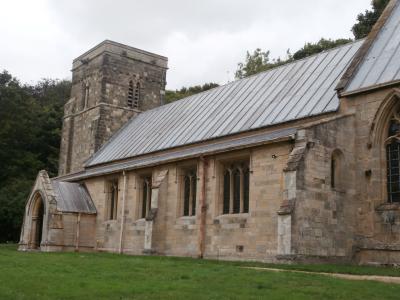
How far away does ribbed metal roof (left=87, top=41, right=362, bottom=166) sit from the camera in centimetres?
2280

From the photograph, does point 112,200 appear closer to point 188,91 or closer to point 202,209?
point 202,209

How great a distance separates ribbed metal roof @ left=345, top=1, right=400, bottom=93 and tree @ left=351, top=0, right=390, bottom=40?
66.2ft

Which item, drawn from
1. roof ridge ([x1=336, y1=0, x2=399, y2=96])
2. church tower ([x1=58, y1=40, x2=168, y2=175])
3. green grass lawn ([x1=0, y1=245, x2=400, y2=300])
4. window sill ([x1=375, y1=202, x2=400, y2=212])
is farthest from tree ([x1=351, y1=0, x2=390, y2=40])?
green grass lawn ([x1=0, y1=245, x2=400, y2=300])

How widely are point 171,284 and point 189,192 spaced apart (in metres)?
13.5

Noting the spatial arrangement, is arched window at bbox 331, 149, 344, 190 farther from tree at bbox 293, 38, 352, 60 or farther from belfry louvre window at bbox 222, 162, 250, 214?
tree at bbox 293, 38, 352, 60

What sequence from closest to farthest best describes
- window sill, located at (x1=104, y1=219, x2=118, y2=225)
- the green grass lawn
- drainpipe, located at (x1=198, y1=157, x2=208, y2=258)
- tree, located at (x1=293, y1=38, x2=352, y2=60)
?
the green grass lawn → drainpipe, located at (x1=198, y1=157, x2=208, y2=258) → window sill, located at (x1=104, y1=219, x2=118, y2=225) → tree, located at (x1=293, y1=38, x2=352, y2=60)

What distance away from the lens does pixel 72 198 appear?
31109mm

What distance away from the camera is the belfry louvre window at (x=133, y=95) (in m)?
41.4

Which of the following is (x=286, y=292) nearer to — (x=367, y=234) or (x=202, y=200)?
(x=367, y=234)

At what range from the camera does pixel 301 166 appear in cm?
1803

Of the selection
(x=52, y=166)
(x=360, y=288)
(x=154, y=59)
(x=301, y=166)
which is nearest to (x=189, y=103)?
(x=154, y=59)

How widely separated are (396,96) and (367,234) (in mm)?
4756

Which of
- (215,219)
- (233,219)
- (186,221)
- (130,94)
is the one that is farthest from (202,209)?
(130,94)

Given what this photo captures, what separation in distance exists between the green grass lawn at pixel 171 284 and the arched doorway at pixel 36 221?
17017 millimetres
